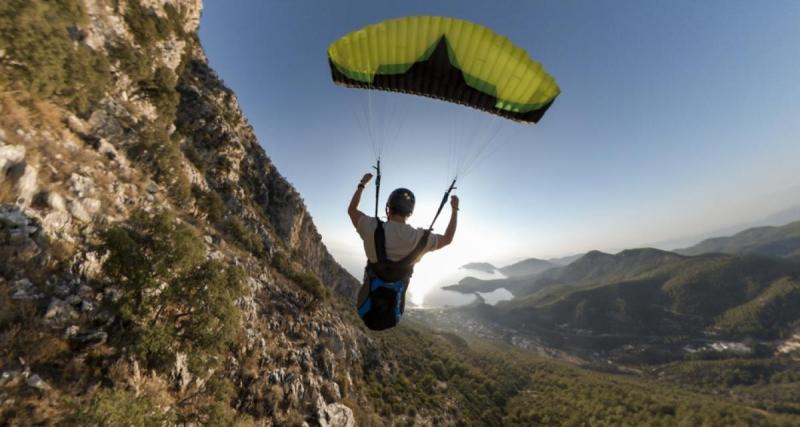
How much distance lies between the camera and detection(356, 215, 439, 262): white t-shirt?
5719mm

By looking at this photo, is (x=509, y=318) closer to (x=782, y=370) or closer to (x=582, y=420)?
(x=782, y=370)

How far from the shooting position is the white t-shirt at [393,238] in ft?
18.8

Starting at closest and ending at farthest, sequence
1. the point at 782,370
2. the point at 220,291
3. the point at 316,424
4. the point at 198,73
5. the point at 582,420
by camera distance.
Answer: the point at 220,291, the point at 316,424, the point at 198,73, the point at 582,420, the point at 782,370

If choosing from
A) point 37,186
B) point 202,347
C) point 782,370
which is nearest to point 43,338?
point 202,347

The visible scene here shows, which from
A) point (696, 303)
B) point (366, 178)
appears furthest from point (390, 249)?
point (696, 303)

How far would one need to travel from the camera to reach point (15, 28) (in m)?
14.0

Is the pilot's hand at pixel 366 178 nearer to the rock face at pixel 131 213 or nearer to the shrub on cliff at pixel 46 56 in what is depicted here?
the rock face at pixel 131 213

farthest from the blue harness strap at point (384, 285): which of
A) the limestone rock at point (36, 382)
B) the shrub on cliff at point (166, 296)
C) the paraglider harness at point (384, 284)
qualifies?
the shrub on cliff at point (166, 296)

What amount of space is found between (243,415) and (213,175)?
81.7 ft

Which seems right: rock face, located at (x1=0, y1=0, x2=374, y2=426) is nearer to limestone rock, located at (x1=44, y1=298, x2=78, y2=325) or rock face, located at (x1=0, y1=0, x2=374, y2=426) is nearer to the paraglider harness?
limestone rock, located at (x1=44, y1=298, x2=78, y2=325)

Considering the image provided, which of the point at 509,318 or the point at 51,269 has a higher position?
the point at 51,269

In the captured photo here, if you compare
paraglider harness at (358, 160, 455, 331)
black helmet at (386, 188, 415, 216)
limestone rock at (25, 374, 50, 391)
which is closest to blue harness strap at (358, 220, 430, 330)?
paraglider harness at (358, 160, 455, 331)

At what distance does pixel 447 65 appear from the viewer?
31.3 ft

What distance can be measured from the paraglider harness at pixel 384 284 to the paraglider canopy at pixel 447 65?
593 cm
